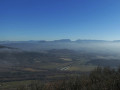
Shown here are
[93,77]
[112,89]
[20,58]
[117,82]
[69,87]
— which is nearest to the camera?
[112,89]

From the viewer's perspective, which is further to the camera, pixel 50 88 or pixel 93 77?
pixel 93 77

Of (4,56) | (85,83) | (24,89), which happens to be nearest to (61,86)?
(85,83)

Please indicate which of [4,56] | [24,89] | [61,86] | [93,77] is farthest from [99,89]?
[4,56]

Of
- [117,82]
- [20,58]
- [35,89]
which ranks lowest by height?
[20,58]

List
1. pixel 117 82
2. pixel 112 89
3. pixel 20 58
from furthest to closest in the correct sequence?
pixel 20 58 < pixel 117 82 < pixel 112 89

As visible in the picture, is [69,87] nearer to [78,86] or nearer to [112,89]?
[78,86]

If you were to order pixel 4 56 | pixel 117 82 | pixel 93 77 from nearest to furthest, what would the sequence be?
pixel 117 82
pixel 93 77
pixel 4 56

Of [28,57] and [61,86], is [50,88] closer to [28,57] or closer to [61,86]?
[61,86]

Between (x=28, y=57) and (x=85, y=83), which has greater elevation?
(x=85, y=83)

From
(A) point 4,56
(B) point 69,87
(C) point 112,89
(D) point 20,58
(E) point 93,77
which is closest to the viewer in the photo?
(C) point 112,89
